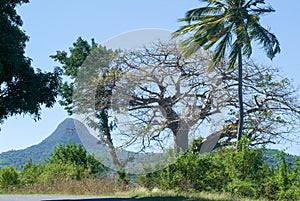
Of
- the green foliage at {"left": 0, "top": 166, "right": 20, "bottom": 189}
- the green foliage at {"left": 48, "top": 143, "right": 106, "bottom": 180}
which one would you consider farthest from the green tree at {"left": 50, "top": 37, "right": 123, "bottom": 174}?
the green foliage at {"left": 0, "top": 166, "right": 20, "bottom": 189}

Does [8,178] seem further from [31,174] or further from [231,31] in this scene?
[231,31]

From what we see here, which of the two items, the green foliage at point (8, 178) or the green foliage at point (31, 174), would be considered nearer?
the green foliage at point (31, 174)

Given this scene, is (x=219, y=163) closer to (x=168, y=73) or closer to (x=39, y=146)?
(x=168, y=73)

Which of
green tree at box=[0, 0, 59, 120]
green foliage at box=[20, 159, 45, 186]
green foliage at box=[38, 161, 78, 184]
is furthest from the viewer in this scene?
green foliage at box=[20, 159, 45, 186]

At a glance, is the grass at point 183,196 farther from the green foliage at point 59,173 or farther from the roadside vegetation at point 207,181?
the green foliage at point 59,173

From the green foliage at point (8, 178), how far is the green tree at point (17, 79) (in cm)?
1005

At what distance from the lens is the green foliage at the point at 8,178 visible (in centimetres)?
2530

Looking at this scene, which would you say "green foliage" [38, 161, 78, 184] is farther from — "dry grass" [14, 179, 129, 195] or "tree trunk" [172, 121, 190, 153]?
"tree trunk" [172, 121, 190, 153]

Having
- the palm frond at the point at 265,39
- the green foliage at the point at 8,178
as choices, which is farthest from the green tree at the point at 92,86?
the palm frond at the point at 265,39

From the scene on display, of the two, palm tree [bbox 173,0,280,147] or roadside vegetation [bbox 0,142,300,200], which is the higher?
palm tree [bbox 173,0,280,147]

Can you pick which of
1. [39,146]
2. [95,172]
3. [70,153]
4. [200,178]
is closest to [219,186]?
[200,178]

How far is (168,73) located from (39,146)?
88848 millimetres

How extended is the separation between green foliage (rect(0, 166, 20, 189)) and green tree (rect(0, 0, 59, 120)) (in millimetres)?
10053

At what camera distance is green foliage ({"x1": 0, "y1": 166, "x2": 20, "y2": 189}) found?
83.0 feet
